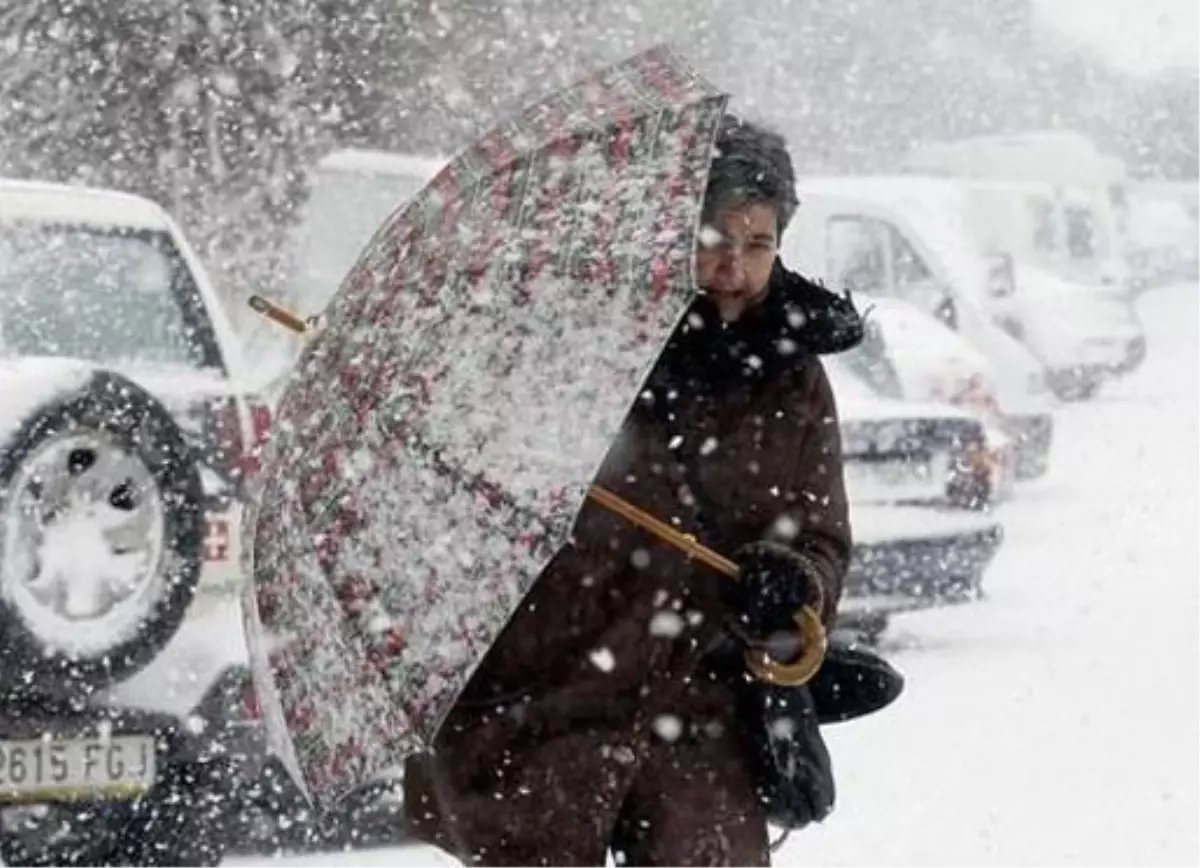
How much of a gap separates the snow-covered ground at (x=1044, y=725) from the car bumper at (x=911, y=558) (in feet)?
1.03

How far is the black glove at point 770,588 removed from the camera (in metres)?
3.77

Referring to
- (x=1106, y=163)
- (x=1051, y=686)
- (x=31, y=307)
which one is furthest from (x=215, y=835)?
(x=1106, y=163)

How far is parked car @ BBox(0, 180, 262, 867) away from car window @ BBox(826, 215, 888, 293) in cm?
931

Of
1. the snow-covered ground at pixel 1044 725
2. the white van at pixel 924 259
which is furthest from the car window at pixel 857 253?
the snow-covered ground at pixel 1044 725

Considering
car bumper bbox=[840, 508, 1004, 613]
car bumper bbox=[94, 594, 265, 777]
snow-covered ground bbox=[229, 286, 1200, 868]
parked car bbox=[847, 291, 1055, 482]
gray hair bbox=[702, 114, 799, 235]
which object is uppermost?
gray hair bbox=[702, 114, 799, 235]

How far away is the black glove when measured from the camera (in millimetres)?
3768

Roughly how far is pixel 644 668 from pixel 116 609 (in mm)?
2234

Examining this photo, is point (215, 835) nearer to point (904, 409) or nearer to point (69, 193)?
point (69, 193)

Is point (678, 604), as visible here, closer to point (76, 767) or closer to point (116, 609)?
point (116, 609)

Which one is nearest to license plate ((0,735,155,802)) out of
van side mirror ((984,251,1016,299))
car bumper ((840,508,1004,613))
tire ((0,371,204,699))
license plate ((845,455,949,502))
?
tire ((0,371,204,699))

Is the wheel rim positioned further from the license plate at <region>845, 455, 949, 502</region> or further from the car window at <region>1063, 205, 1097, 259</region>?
the car window at <region>1063, 205, 1097, 259</region>

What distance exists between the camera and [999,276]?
20297mm

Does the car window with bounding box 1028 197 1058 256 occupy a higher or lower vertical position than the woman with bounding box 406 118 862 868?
lower

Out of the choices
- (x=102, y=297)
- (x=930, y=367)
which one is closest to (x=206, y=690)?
(x=102, y=297)
